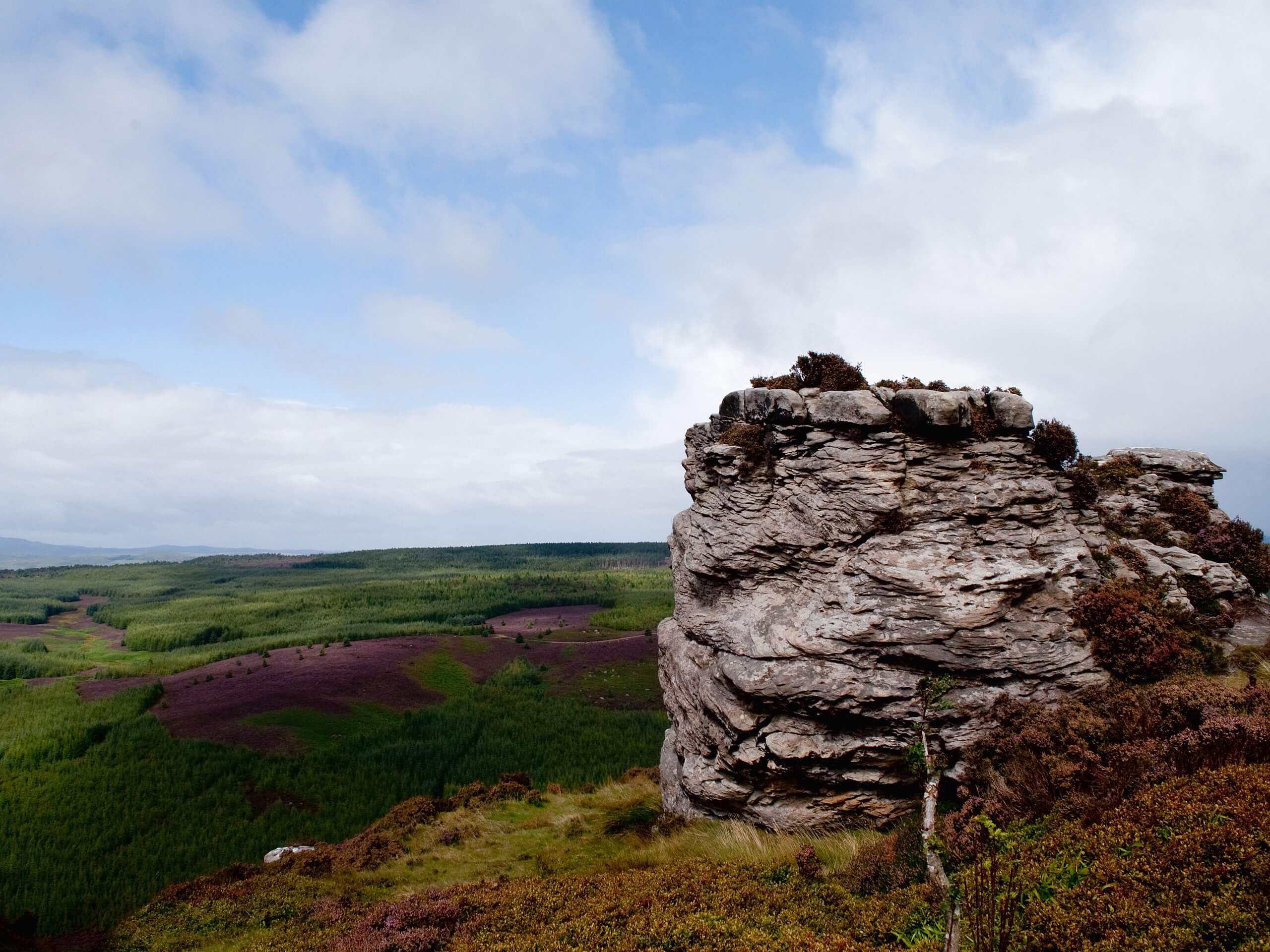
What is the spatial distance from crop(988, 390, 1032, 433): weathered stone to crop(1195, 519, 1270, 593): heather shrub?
7942 millimetres

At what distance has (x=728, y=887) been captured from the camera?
13.0 meters

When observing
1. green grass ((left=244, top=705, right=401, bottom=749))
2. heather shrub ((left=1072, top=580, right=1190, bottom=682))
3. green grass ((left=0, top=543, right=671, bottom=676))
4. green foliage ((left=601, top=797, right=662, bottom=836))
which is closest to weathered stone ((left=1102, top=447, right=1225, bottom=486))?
heather shrub ((left=1072, top=580, right=1190, bottom=682))

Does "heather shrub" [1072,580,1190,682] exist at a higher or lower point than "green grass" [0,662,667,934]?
higher

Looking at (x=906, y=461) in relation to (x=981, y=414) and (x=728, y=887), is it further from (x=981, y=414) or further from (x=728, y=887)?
(x=728, y=887)

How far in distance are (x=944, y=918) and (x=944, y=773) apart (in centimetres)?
653

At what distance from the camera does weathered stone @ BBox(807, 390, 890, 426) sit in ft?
58.3

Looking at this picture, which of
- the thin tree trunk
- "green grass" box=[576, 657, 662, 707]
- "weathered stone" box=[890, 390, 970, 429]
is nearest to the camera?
the thin tree trunk

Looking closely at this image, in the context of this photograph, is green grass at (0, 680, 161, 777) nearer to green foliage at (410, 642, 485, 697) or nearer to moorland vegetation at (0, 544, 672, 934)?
moorland vegetation at (0, 544, 672, 934)

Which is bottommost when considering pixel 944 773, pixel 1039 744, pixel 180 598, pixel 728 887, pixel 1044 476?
pixel 180 598

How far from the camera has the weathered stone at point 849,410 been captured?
17781 millimetres

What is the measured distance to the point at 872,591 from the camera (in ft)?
55.1

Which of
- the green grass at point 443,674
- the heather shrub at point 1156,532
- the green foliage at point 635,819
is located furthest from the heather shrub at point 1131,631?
the green grass at point 443,674

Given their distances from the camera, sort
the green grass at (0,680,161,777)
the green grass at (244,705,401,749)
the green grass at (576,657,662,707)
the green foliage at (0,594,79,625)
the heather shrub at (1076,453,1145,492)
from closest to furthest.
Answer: the heather shrub at (1076,453,1145,492) → the green grass at (0,680,161,777) → the green grass at (244,705,401,749) → the green grass at (576,657,662,707) → the green foliage at (0,594,79,625)

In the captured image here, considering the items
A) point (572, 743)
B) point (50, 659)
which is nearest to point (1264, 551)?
point (572, 743)
